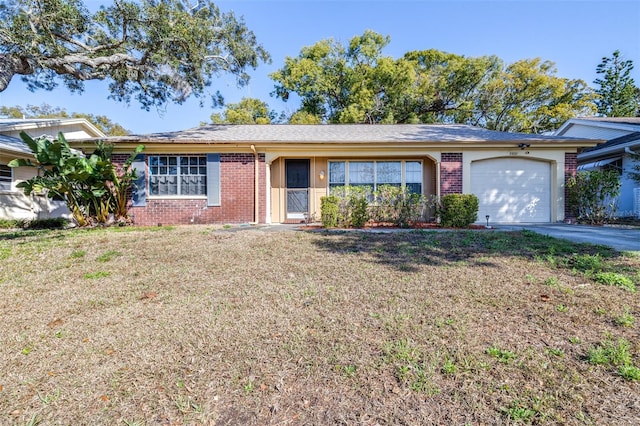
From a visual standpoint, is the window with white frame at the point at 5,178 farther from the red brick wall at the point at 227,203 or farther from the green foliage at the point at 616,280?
the green foliage at the point at 616,280

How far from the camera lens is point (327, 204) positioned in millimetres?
8414

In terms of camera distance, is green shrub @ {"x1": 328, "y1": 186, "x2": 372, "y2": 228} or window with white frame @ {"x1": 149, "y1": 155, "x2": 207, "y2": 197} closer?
green shrub @ {"x1": 328, "y1": 186, "x2": 372, "y2": 228}

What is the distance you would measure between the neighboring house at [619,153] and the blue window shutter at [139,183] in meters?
17.9

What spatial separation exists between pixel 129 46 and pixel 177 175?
208 inches

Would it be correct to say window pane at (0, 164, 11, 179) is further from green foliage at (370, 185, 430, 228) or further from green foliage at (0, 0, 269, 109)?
green foliage at (370, 185, 430, 228)

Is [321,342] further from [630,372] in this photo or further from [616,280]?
[616,280]

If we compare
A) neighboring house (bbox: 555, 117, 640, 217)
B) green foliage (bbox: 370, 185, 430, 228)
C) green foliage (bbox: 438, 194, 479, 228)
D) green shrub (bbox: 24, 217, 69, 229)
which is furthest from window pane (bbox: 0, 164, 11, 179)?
neighboring house (bbox: 555, 117, 640, 217)

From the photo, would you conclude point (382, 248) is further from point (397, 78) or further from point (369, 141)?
point (397, 78)

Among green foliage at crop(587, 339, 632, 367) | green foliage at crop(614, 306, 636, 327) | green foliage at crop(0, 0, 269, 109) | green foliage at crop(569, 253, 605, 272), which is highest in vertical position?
green foliage at crop(0, 0, 269, 109)

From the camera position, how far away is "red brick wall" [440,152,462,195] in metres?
9.99

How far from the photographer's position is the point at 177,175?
392 inches

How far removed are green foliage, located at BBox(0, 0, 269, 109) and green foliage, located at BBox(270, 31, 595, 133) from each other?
982 centimetres

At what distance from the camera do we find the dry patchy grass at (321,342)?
173cm

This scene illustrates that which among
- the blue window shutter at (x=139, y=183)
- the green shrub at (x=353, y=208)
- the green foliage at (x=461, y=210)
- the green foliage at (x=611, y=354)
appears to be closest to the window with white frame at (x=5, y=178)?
the blue window shutter at (x=139, y=183)
